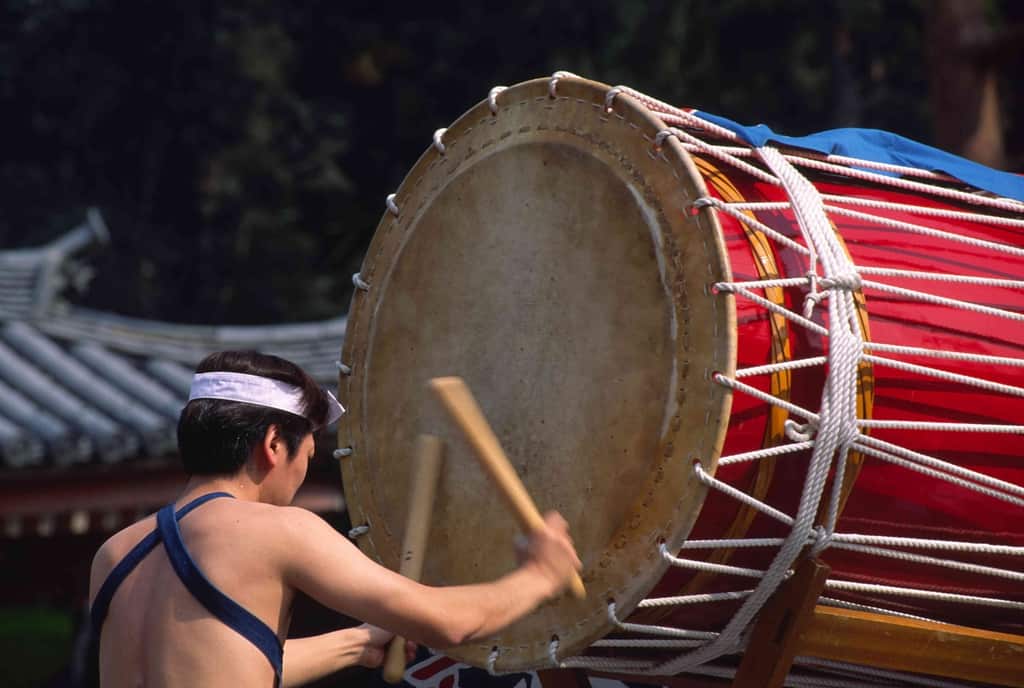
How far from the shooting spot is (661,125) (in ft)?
5.85

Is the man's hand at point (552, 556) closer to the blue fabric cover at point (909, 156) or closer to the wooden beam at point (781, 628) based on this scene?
the wooden beam at point (781, 628)

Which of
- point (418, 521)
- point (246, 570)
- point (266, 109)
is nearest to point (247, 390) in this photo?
point (246, 570)

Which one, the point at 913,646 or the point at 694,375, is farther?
the point at 913,646

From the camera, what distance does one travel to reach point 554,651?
1.83 m

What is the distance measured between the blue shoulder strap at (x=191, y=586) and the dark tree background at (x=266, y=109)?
431 inches

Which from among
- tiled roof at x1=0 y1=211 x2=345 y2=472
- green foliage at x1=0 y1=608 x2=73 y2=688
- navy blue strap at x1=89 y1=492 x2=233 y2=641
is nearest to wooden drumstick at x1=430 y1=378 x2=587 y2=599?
navy blue strap at x1=89 y1=492 x2=233 y2=641

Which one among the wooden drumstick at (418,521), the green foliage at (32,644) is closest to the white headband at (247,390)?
the wooden drumstick at (418,521)

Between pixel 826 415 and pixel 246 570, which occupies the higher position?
pixel 826 415

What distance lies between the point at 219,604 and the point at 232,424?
9.4 inches

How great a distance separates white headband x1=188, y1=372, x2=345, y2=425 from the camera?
5.65 ft

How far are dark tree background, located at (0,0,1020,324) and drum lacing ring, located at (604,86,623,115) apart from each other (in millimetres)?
10566

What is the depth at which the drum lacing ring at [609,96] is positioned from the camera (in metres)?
1.85

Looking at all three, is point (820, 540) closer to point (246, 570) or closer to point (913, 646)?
point (913, 646)

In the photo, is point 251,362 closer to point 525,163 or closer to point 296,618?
point 525,163
